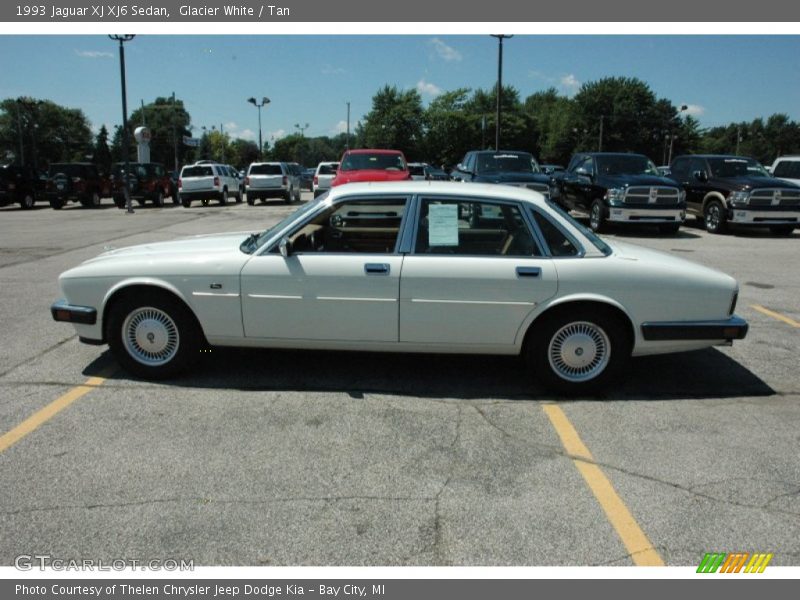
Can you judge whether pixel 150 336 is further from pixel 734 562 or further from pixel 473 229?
pixel 734 562

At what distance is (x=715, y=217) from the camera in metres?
16.1

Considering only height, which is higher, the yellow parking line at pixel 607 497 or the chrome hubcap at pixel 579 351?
the chrome hubcap at pixel 579 351

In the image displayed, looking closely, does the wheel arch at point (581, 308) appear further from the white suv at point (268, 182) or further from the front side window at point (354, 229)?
the white suv at point (268, 182)

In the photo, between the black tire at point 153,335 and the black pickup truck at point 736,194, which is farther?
the black pickup truck at point 736,194

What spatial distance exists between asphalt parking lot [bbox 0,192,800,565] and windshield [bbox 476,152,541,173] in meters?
10.5

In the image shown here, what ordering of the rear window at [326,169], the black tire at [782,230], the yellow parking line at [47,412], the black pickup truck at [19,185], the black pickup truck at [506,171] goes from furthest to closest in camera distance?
the rear window at [326,169]
the black pickup truck at [19,185]
the black tire at [782,230]
the black pickup truck at [506,171]
the yellow parking line at [47,412]

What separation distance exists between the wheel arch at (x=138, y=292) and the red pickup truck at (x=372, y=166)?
37.4 feet

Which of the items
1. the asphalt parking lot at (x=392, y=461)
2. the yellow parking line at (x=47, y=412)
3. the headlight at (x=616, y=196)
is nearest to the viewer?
the asphalt parking lot at (x=392, y=461)

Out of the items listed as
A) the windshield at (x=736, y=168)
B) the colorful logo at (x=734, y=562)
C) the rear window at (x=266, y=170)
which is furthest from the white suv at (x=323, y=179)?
the colorful logo at (x=734, y=562)

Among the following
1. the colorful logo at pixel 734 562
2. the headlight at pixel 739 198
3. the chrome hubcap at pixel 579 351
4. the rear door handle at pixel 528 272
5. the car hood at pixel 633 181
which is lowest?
the colorful logo at pixel 734 562

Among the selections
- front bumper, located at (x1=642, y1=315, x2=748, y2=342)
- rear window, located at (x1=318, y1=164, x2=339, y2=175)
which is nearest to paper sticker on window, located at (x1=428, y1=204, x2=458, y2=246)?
front bumper, located at (x1=642, y1=315, x2=748, y2=342)

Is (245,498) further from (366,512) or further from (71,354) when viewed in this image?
(71,354)

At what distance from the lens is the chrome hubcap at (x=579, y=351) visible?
4.59 m

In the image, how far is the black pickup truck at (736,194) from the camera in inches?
597
